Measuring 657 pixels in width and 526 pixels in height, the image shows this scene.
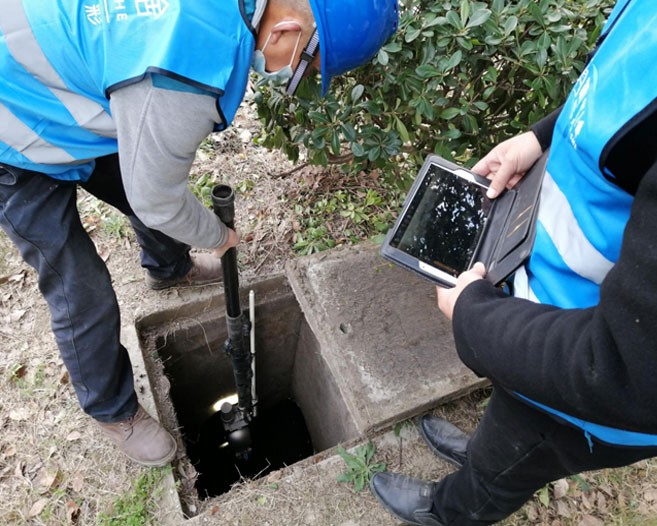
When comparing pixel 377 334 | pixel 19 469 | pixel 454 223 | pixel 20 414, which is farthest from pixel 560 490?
pixel 20 414

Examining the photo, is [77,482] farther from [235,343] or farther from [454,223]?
[454,223]

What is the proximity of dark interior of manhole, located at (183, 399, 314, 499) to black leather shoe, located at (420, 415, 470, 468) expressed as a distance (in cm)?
164

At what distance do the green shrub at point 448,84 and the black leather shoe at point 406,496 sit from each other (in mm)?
1428

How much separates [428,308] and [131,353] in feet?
5.07

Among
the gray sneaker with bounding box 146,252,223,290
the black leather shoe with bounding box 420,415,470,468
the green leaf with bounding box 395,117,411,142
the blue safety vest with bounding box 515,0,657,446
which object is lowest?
the gray sneaker with bounding box 146,252,223,290

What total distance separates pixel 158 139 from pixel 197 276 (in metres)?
1.51

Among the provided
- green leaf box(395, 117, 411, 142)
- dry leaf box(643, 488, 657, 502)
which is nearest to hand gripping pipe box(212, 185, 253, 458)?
green leaf box(395, 117, 411, 142)

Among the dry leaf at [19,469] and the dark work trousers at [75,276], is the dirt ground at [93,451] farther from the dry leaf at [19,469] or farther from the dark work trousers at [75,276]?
the dark work trousers at [75,276]

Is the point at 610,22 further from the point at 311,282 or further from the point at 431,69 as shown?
the point at 311,282

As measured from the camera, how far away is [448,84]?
6.91 feet

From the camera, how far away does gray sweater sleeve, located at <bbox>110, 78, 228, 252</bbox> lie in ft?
4.33

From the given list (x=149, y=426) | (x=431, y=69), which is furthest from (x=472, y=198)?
(x=149, y=426)

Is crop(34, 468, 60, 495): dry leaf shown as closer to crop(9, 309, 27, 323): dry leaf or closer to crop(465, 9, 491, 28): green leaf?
crop(9, 309, 27, 323): dry leaf

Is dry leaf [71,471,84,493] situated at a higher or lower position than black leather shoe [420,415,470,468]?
lower
